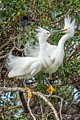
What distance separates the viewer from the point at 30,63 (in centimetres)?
312

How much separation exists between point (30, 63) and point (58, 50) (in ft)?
0.79

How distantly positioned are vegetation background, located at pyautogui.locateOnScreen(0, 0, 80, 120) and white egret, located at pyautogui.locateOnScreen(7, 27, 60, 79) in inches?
2.3

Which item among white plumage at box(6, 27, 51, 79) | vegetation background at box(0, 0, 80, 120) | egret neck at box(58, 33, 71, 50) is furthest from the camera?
egret neck at box(58, 33, 71, 50)

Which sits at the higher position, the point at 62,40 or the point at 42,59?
the point at 62,40

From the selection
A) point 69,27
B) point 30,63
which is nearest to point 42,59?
point 30,63

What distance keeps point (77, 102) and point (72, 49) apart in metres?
0.48

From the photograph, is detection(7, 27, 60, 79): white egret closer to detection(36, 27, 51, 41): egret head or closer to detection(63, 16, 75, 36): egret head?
detection(36, 27, 51, 41): egret head

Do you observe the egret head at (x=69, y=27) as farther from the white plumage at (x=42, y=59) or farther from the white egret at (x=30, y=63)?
the white egret at (x=30, y=63)

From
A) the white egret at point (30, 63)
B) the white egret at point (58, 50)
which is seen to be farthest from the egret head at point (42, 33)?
the white egret at point (58, 50)

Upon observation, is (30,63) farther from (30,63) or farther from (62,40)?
(62,40)

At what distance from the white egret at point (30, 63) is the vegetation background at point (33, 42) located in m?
0.06

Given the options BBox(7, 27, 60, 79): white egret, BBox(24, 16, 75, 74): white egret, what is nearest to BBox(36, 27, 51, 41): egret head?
BBox(7, 27, 60, 79): white egret

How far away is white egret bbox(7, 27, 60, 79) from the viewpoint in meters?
3.08

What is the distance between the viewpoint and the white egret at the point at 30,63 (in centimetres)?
308
